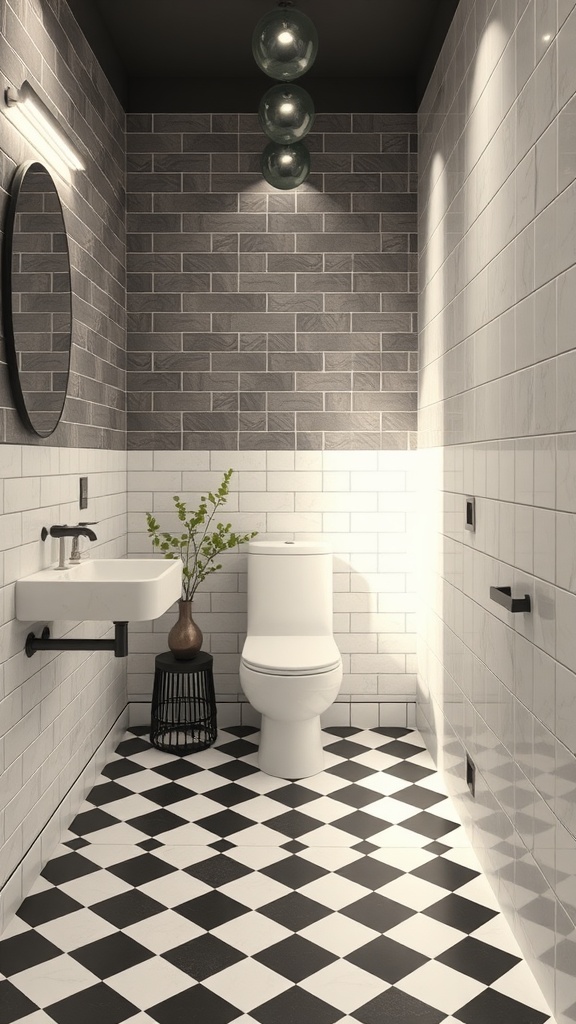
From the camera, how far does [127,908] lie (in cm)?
230

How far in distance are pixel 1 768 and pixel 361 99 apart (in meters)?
3.22

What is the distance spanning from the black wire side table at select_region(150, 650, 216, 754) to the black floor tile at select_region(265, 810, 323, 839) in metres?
0.76

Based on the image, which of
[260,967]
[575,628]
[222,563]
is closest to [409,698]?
[222,563]

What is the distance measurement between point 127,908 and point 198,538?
1.87 m

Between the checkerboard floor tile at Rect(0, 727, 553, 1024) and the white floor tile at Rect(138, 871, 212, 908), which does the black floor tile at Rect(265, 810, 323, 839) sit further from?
the white floor tile at Rect(138, 871, 212, 908)

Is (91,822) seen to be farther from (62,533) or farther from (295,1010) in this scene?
(295,1010)

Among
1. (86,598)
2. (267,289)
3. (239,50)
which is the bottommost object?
(86,598)

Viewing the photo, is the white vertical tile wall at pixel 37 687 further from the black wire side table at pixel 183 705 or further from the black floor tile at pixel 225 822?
the black floor tile at pixel 225 822

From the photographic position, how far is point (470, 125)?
2.63 meters

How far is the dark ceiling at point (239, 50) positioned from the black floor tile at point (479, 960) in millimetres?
3011

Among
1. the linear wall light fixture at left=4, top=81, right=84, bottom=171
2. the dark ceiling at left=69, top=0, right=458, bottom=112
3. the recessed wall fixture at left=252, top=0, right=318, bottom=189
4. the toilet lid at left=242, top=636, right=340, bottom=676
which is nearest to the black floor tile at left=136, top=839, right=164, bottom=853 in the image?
the toilet lid at left=242, top=636, right=340, bottom=676

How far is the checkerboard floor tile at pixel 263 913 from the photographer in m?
1.91

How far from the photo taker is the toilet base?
3.24 metres

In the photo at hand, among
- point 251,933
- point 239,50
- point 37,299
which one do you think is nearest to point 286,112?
point 239,50
